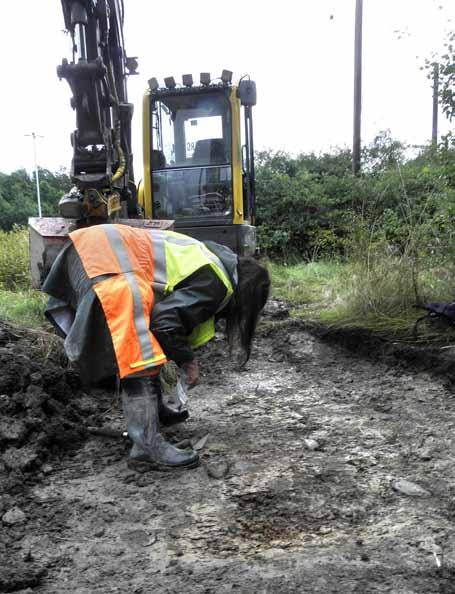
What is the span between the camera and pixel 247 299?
3123 millimetres

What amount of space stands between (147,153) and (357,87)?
10035mm

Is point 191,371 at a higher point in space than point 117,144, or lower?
lower

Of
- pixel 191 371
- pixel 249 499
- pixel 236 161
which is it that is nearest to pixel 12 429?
pixel 191 371

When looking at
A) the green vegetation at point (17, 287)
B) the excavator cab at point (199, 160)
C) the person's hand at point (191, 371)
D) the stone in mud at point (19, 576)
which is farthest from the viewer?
the excavator cab at point (199, 160)

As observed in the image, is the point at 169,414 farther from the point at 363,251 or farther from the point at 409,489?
the point at 363,251

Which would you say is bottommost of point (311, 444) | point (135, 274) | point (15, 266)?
point (311, 444)

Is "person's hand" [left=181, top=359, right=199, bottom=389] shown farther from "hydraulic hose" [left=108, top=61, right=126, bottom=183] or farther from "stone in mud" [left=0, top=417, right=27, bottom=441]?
"hydraulic hose" [left=108, top=61, right=126, bottom=183]

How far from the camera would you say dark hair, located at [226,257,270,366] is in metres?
3.11

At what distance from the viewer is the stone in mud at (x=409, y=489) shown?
2.60m

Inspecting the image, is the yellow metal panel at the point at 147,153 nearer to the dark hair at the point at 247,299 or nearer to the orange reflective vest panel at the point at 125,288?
the dark hair at the point at 247,299

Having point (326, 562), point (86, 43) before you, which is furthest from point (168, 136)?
point (326, 562)

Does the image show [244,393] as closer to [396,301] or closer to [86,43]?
[396,301]

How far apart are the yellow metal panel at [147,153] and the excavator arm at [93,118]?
117cm

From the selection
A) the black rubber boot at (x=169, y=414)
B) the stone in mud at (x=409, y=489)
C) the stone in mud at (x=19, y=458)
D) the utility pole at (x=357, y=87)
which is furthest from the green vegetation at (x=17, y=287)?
the utility pole at (x=357, y=87)
